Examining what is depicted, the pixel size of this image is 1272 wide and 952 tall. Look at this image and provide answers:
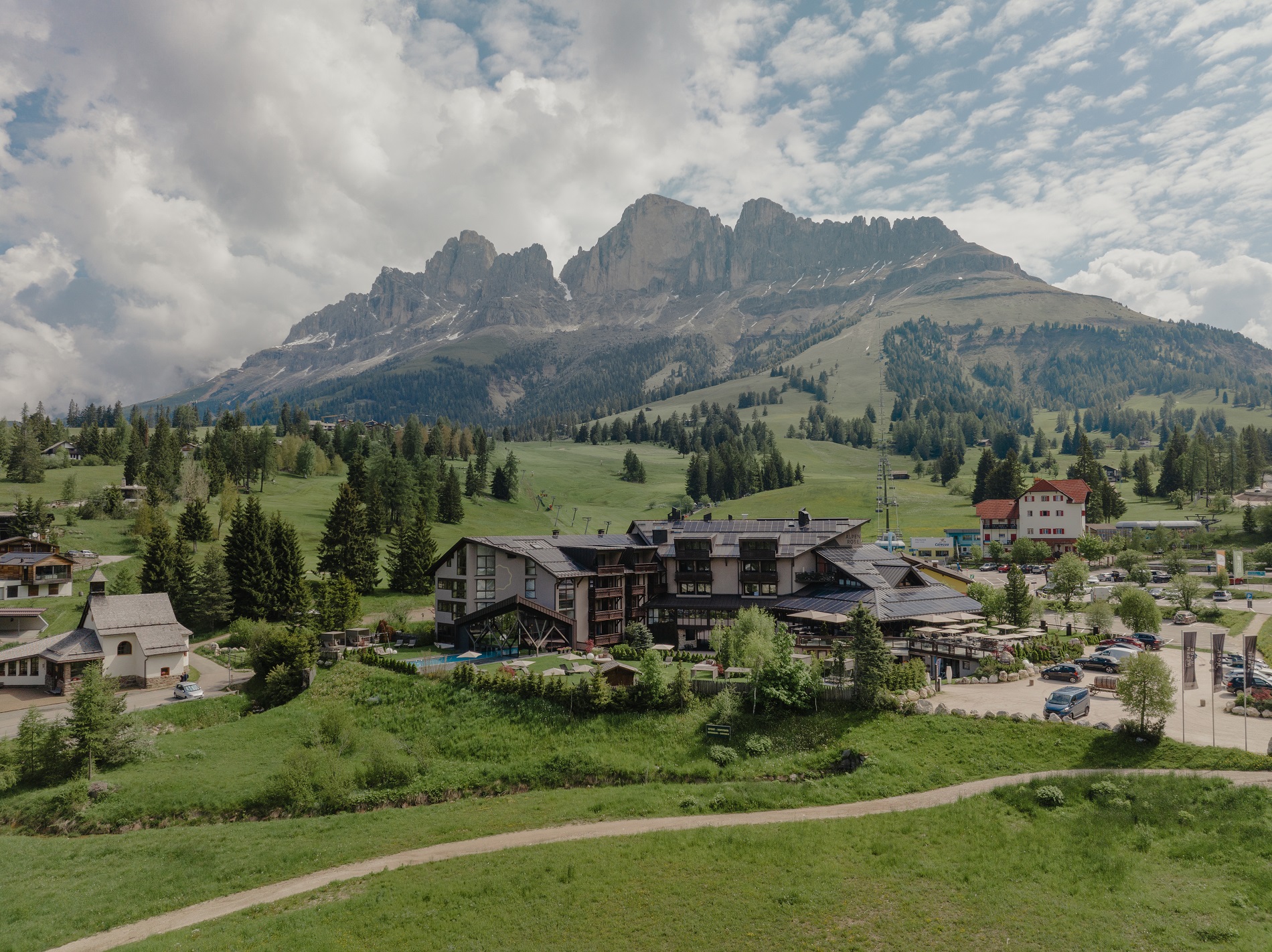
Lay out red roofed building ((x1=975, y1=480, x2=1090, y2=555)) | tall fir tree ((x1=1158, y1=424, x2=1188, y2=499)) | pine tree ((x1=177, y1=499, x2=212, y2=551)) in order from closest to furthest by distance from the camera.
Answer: pine tree ((x1=177, y1=499, x2=212, y2=551))
red roofed building ((x1=975, y1=480, x2=1090, y2=555))
tall fir tree ((x1=1158, y1=424, x2=1188, y2=499))

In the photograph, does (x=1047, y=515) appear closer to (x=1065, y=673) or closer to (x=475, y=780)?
(x=1065, y=673)

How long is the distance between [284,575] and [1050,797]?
75.7 m

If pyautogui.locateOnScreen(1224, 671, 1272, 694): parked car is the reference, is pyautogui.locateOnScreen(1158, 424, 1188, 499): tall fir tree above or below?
above

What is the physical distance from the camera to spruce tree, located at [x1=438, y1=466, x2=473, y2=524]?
140m

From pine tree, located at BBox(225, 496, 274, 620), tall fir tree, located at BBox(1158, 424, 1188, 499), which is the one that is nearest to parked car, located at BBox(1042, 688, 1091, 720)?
pine tree, located at BBox(225, 496, 274, 620)

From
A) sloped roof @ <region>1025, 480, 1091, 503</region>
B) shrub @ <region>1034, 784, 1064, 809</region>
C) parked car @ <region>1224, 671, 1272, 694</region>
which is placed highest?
sloped roof @ <region>1025, 480, 1091, 503</region>

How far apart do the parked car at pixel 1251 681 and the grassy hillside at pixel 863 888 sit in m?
19.6

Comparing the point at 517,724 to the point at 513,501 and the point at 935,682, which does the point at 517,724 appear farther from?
the point at 513,501

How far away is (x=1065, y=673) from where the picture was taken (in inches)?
2044

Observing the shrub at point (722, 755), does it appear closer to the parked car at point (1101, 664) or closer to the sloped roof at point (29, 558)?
the parked car at point (1101, 664)

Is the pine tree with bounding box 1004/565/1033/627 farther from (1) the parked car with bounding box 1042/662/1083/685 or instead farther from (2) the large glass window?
(2) the large glass window

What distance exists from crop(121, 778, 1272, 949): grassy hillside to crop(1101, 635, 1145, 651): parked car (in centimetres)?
3416

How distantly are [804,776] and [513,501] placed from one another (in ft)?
449

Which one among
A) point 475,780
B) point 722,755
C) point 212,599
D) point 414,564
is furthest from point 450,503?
point 722,755
